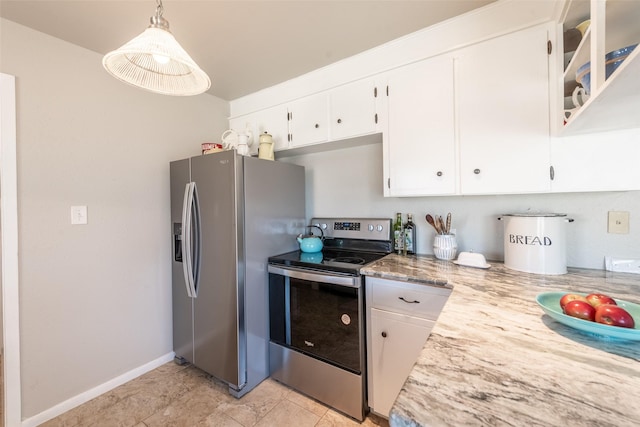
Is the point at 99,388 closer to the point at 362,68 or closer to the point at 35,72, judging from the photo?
the point at 35,72

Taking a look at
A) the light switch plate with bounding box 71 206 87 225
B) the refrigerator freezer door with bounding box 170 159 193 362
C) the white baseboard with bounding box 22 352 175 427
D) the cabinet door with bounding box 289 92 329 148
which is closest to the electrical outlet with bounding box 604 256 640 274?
the cabinet door with bounding box 289 92 329 148

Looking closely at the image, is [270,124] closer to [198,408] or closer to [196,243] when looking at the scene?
[196,243]

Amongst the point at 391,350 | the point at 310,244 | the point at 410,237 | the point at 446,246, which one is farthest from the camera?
the point at 310,244

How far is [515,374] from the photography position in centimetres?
57

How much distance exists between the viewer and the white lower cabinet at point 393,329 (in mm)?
1357

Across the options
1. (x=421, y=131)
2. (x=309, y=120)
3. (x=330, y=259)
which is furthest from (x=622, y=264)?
(x=309, y=120)

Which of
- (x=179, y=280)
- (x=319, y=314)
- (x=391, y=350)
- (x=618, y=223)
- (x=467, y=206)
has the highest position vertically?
(x=467, y=206)

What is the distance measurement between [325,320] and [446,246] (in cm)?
94

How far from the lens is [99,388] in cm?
183

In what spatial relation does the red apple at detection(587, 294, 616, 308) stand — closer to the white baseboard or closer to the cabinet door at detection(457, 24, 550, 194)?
the cabinet door at detection(457, 24, 550, 194)

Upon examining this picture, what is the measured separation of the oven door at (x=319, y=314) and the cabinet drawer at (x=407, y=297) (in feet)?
0.31

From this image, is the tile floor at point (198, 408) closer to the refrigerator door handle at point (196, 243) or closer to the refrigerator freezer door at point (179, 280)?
the refrigerator freezer door at point (179, 280)

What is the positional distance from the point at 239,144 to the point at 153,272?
4.28 feet

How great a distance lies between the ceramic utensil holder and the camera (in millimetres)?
1711
